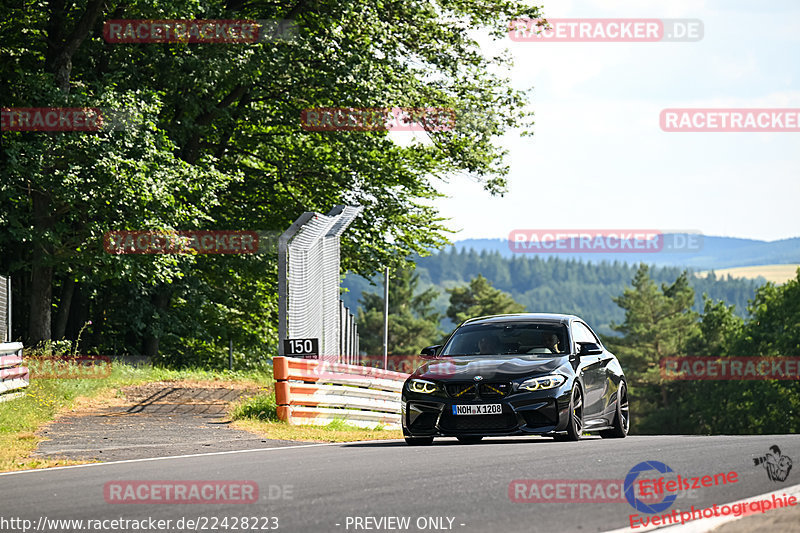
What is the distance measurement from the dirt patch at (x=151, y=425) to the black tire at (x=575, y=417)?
353 centimetres

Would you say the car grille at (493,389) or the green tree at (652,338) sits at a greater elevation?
the car grille at (493,389)

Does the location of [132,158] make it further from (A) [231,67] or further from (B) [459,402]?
(B) [459,402]

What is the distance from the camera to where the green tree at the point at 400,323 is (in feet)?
410

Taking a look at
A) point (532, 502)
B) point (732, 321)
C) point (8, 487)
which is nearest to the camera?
point (532, 502)

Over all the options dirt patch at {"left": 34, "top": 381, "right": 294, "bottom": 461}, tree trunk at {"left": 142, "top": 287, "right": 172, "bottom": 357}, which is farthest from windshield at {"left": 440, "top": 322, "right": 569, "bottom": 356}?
tree trunk at {"left": 142, "top": 287, "right": 172, "bottom": 357}

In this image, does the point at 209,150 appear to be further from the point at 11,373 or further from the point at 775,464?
the point at 775,464

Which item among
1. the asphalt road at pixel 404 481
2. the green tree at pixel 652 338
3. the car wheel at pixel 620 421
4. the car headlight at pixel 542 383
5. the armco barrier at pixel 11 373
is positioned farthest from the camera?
the green tree at pixel 652 338

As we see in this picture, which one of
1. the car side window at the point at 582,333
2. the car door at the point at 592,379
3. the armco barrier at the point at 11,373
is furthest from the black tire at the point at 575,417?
the armco barrier at the point at 11,373

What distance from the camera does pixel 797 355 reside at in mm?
76312

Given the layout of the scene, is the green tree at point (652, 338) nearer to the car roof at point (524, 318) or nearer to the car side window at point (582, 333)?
the car side window at point (582, 333)

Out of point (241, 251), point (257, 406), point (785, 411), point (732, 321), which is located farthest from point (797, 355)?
point (257, 406)

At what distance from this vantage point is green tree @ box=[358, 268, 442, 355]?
410 ft

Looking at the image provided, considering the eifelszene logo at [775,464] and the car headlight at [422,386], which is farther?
the car headlight at [422,386]

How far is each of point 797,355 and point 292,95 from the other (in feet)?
189
